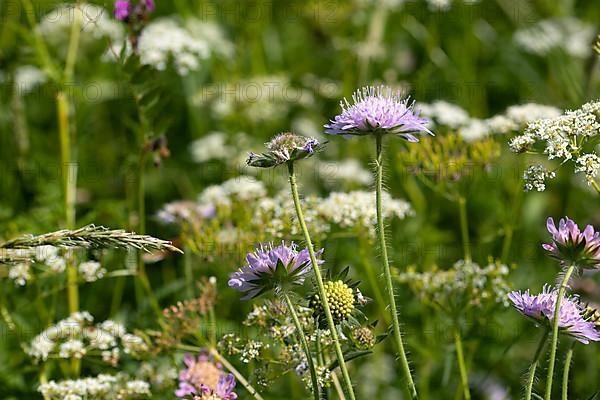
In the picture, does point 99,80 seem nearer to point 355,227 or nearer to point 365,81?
point 365,81

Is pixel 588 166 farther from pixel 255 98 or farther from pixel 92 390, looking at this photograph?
pixel 255 98

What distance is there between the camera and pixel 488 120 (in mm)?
3020

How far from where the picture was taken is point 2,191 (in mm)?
3756

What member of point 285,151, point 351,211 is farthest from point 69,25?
point 285,151

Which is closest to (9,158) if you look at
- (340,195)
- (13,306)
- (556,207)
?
(13,306)

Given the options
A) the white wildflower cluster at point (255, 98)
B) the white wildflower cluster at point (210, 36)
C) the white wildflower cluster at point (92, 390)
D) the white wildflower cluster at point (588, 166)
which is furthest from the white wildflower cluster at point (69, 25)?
the white wildflower cluster at point (588, 166)

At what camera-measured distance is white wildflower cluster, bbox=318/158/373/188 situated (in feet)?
12.0

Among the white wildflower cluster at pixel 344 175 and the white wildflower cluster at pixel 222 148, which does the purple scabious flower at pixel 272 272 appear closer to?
the white wildflower cluster at pixel 344 175

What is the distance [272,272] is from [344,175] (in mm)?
1944

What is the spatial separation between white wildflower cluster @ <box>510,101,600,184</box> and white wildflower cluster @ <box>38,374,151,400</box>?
1.20m

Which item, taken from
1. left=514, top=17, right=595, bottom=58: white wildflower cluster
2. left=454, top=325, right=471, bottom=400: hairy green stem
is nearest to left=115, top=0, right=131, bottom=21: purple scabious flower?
left=454, top=325, right=471, bottom=400: hairy green stem

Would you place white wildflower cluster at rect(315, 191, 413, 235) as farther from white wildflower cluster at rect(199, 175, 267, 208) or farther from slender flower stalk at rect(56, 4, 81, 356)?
slender flower stalk at rect(56, 4, 81, 356)

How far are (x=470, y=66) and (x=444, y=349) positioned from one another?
2.30 m

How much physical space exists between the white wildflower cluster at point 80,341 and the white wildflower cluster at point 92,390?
0.11 meters
